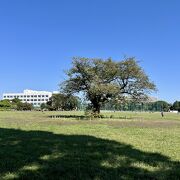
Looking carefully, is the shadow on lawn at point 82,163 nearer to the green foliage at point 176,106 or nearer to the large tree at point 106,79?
the large tree at point 106,79

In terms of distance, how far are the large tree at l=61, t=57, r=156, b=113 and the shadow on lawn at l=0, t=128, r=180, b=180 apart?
130 feet

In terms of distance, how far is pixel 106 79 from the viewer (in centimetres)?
5478

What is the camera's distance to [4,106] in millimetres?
148625

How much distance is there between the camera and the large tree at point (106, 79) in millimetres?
53219

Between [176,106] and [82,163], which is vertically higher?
[176,106]

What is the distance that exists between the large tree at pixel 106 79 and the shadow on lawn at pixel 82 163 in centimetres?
3963

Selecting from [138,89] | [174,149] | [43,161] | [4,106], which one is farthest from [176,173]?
[4,106]

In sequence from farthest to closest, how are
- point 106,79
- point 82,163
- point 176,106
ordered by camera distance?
point 176,106
point 106,79
point 82,163

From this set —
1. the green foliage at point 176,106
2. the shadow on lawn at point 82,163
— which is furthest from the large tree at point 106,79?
the green foliage at point 176,106

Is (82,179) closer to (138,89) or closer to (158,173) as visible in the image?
(158,173)

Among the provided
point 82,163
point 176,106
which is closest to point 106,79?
point 82,163

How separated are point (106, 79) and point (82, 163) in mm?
45066

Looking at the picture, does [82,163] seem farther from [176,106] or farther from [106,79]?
[176,106]

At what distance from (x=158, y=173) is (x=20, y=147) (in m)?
5.85
